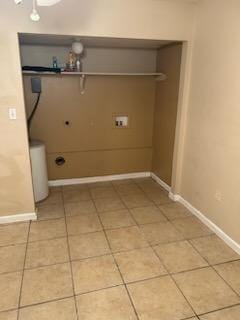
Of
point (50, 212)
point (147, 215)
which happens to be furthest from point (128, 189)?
point (50, 212)

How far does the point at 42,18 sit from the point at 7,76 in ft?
2.14

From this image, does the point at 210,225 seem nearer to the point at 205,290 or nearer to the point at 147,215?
the point at 147,215

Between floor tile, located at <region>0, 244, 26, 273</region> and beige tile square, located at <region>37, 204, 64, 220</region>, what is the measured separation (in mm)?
565

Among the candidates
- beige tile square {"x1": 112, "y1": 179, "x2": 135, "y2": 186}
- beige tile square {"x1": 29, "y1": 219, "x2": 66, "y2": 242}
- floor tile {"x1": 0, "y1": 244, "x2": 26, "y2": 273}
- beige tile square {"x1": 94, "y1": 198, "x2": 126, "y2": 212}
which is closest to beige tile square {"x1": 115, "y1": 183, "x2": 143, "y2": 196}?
beige tile square {"x1": 112, "y1": 179, "x2": 135, "y2": 186}

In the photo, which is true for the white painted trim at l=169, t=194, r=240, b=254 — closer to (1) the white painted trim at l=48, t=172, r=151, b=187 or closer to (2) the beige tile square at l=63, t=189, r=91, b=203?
(1) the white painted trim at l=48, t=172, r=151, b=187

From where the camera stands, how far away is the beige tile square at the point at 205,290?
1.80 metres

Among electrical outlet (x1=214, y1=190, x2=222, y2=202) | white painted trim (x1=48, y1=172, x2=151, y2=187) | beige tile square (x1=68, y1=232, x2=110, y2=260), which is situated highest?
electrical outlet (x1=214, y1=190, x2=222, y2=202)

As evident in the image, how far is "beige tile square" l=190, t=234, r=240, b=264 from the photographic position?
2287mm

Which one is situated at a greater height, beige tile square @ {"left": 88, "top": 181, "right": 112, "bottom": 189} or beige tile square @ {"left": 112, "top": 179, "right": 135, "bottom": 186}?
beige tile square @ {"left": 112, "top": 179, "right": 135, "bottom": 186}

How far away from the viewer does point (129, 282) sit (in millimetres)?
1992

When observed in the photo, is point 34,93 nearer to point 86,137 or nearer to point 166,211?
point 86,137

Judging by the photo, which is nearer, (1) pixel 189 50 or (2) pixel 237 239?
(2) pixel 237 239

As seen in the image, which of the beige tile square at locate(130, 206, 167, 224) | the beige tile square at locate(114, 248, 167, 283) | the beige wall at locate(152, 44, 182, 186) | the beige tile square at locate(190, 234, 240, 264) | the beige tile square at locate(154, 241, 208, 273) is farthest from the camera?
the beige wall at locate(152, 44, 182, 186)

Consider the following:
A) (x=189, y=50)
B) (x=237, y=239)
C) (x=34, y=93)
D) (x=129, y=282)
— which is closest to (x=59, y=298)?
(x=129, y=282)
